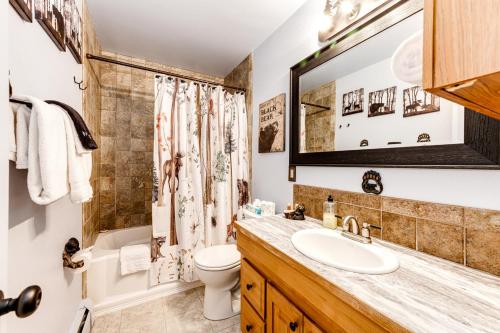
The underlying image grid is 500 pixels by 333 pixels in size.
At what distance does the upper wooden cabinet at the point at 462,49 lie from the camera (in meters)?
0.33

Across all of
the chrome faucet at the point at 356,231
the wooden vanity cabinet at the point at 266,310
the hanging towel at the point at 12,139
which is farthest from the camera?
the chrome faucet at the point at 356,231

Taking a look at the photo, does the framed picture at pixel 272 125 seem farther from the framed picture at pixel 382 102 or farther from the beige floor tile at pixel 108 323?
the beige floor tile at pixel 108 323

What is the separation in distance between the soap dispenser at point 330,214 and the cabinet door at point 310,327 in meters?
0.55

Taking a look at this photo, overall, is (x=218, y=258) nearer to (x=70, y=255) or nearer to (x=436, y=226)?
(x=70, y=255)

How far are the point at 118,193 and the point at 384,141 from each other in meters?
2.65

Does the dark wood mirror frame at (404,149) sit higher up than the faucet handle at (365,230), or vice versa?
the dark wood mirror frame at (404,149)

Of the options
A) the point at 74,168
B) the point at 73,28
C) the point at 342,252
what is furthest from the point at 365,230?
the point at 73,28

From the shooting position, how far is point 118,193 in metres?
2.40

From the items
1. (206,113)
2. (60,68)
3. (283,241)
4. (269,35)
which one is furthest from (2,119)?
(269,35)

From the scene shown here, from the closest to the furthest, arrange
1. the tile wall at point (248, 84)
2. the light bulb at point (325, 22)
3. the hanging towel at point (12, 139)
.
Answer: the hanging towel at point (12, 139) → the light bulb at point (325, 22) → the tile wall at point (248, 84)

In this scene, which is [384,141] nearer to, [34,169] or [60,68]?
[34,169]

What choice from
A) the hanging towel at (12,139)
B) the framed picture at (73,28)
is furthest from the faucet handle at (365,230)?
the framed picture at (73,28)

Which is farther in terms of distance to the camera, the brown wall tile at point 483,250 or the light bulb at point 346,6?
the light bulb at point 346,6

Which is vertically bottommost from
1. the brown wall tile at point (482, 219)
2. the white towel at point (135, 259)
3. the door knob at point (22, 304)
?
the white towel at point (135, 259)
